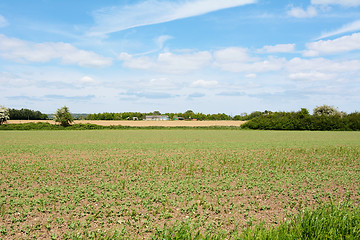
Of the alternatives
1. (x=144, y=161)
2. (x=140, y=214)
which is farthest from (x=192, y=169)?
(x=140, y=214)

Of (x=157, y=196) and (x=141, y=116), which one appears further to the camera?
(x=141, y=116)

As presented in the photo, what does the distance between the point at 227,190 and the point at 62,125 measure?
59006 mm

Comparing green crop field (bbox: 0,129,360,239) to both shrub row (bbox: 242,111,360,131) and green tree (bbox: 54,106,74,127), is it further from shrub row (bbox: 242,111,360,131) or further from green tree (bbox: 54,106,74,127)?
green tree (bbox: 54,106,74,127)

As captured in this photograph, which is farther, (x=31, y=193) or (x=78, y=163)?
(x=78, y=163)

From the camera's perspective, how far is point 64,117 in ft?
198

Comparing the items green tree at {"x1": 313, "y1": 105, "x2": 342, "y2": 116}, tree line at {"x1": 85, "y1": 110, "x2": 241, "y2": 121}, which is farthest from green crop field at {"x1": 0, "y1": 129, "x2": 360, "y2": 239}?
tree line at {"x1": 85, "y1": 110, "x2": 241, "y2": 121}

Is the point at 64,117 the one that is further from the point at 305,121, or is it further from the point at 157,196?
the point at 157,196

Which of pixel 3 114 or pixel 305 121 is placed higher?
pixel 3 114

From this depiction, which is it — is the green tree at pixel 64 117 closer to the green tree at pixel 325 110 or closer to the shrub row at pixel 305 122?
the shrub row at pixel 305 122

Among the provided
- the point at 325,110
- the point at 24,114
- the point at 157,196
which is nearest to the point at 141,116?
the point at 24,114

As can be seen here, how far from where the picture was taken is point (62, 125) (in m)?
61.2

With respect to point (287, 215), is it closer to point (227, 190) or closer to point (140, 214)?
point (227, 190)

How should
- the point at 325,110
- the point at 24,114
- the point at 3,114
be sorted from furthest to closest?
the point at 24,114 → the point at 325,110 → the point at 3,114

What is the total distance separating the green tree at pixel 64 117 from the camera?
60.5m
